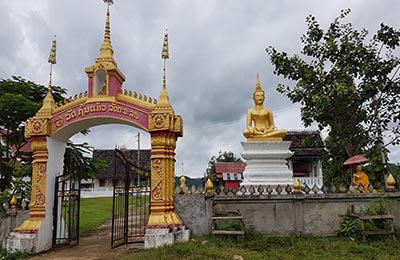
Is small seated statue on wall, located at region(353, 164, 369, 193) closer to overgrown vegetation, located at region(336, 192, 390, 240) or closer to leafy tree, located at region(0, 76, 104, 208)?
overgrown vegetation, located at region(336, 192, 390, 240)

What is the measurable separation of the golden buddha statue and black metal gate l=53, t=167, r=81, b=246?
6119 millimetres

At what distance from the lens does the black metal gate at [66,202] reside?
10500mm

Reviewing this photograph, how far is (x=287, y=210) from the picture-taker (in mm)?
9727

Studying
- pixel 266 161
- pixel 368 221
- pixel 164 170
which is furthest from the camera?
pixel 266 161

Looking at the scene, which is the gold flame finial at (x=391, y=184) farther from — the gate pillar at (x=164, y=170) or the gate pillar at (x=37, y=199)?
the gate pillar at (x=37, y=199)

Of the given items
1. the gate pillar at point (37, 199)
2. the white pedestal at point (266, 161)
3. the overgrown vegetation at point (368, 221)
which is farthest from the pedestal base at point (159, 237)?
the overgrown vegetation at point (368, 221)

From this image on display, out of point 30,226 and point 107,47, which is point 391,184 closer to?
point 107,47

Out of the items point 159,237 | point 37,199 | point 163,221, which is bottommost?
point 159,237

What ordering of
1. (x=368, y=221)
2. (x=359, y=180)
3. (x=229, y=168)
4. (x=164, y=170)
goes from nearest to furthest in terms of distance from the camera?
(x=368, y=221)
(x=164, y=170)
(x=359, y=180)
(x=229, y=168)

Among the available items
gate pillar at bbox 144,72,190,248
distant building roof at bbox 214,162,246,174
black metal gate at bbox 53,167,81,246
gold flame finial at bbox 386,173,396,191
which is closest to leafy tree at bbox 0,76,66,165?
black metal gate at bbox 53,167,81,246

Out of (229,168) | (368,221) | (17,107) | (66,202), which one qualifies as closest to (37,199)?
(66,202)

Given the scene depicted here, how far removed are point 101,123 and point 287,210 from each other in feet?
20.5

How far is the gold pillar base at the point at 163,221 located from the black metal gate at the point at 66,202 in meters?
2.72

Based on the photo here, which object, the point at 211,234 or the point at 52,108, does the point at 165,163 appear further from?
the point at 52,108
